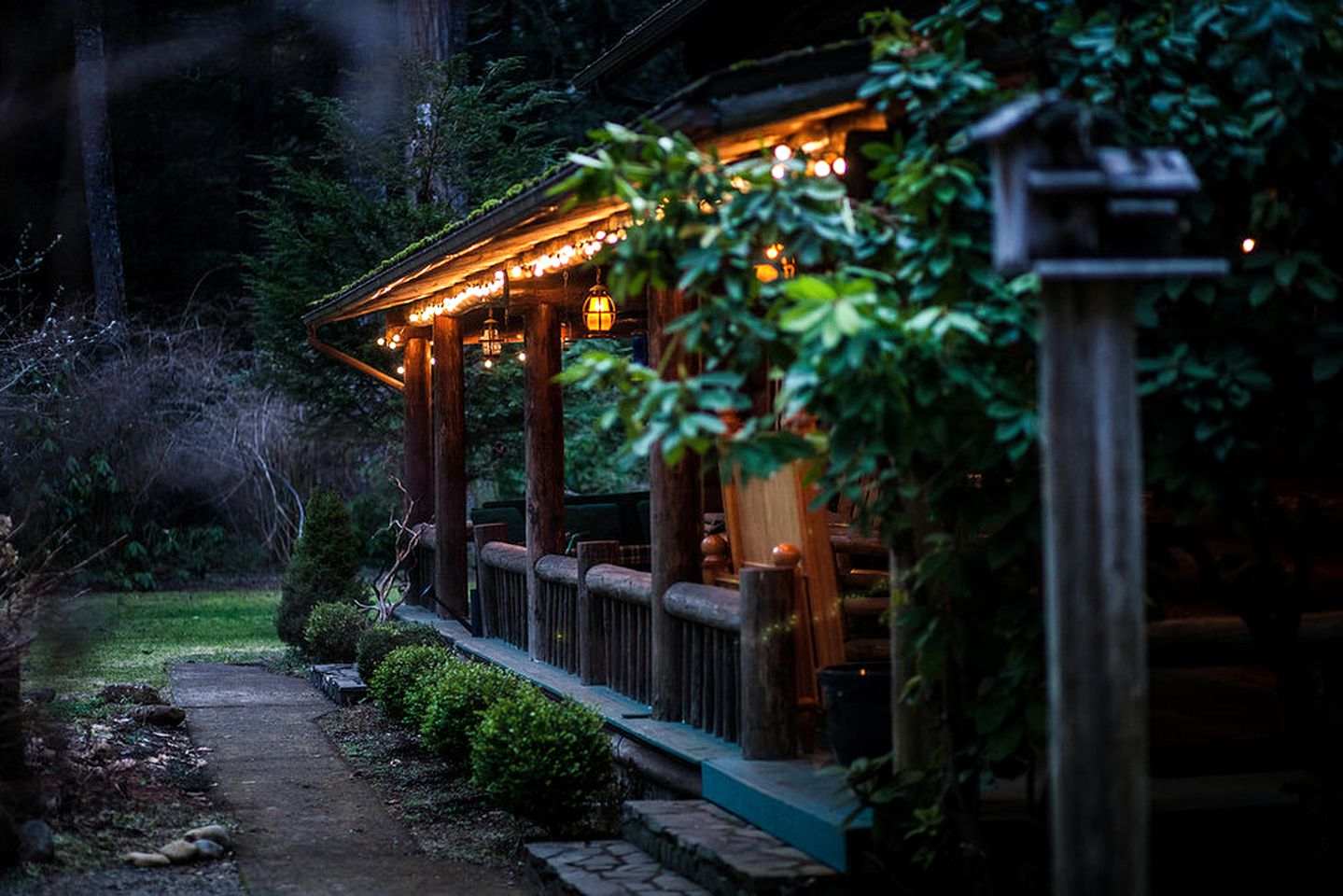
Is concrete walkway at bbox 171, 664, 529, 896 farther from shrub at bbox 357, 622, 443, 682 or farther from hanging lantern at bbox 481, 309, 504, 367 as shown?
hanging lantern at bbox 481, 309, 504, 367

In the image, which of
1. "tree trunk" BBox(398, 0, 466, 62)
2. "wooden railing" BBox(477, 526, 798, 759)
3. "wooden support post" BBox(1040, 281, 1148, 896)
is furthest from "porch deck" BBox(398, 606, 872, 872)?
"tree trunk" BBox(398, 0, 466, 62)

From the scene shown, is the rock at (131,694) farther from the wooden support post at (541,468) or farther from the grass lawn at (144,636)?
the wooden support post at (541,468)

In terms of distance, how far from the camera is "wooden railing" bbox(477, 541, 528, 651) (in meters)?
11.2

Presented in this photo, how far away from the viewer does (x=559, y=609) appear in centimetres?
1009

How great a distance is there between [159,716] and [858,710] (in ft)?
21.7

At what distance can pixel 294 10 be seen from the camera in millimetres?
27094

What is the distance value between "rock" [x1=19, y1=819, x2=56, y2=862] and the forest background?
29.1ft

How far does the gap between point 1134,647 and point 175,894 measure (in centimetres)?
484

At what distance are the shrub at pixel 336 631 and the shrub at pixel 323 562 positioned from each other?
0.71 meters

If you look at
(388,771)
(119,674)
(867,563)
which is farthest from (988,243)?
(119,674)

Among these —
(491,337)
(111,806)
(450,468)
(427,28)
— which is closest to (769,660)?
(111,806)

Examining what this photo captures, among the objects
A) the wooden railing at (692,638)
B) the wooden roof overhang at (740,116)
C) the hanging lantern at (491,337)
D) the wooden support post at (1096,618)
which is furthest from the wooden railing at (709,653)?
the hanging lantern at (491,337)

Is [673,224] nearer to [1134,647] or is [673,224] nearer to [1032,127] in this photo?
[1032,127]

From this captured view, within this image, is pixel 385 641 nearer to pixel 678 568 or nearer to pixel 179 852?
pixel 179 852
